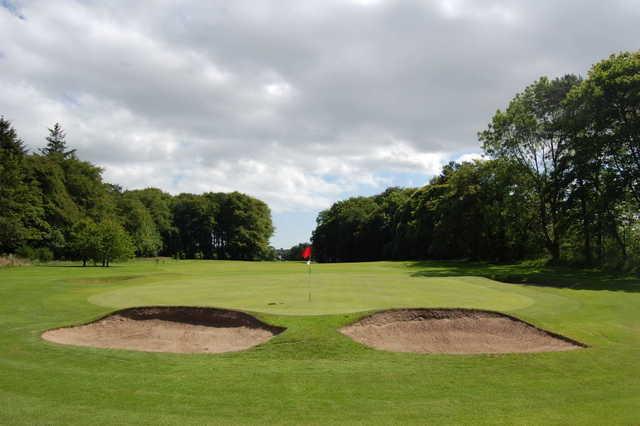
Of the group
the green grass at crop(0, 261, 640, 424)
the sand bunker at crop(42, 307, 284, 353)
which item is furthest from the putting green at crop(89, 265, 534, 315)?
the sand bunker at crop(42, 307, 284, 353)

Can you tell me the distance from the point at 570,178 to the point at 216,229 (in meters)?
87.5

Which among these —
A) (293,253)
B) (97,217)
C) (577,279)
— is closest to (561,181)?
(577,279)

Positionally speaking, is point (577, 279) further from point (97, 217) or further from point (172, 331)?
point (97, 217)

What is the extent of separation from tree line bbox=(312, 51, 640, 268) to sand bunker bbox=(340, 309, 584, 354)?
27483 millimetres

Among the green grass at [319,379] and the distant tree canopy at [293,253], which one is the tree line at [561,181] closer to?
the green grass at [319,379]

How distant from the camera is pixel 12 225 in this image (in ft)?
172

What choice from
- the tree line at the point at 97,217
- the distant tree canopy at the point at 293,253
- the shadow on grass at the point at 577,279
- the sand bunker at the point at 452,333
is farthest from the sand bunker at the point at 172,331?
the distant tree canopy at the point at 293,253

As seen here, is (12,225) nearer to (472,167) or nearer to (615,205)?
(472,167)

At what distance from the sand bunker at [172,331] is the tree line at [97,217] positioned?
4032cm

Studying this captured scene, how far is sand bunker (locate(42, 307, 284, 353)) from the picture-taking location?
13.6 metres

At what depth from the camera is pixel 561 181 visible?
40375 millimetres

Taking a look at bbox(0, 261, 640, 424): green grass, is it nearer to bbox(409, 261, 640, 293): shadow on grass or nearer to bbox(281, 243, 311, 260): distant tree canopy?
bbox(409, 261, 640, 293): shadow on grass

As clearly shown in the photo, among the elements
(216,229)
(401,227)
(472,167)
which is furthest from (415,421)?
(216,229)

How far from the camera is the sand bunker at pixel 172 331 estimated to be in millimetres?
13586
